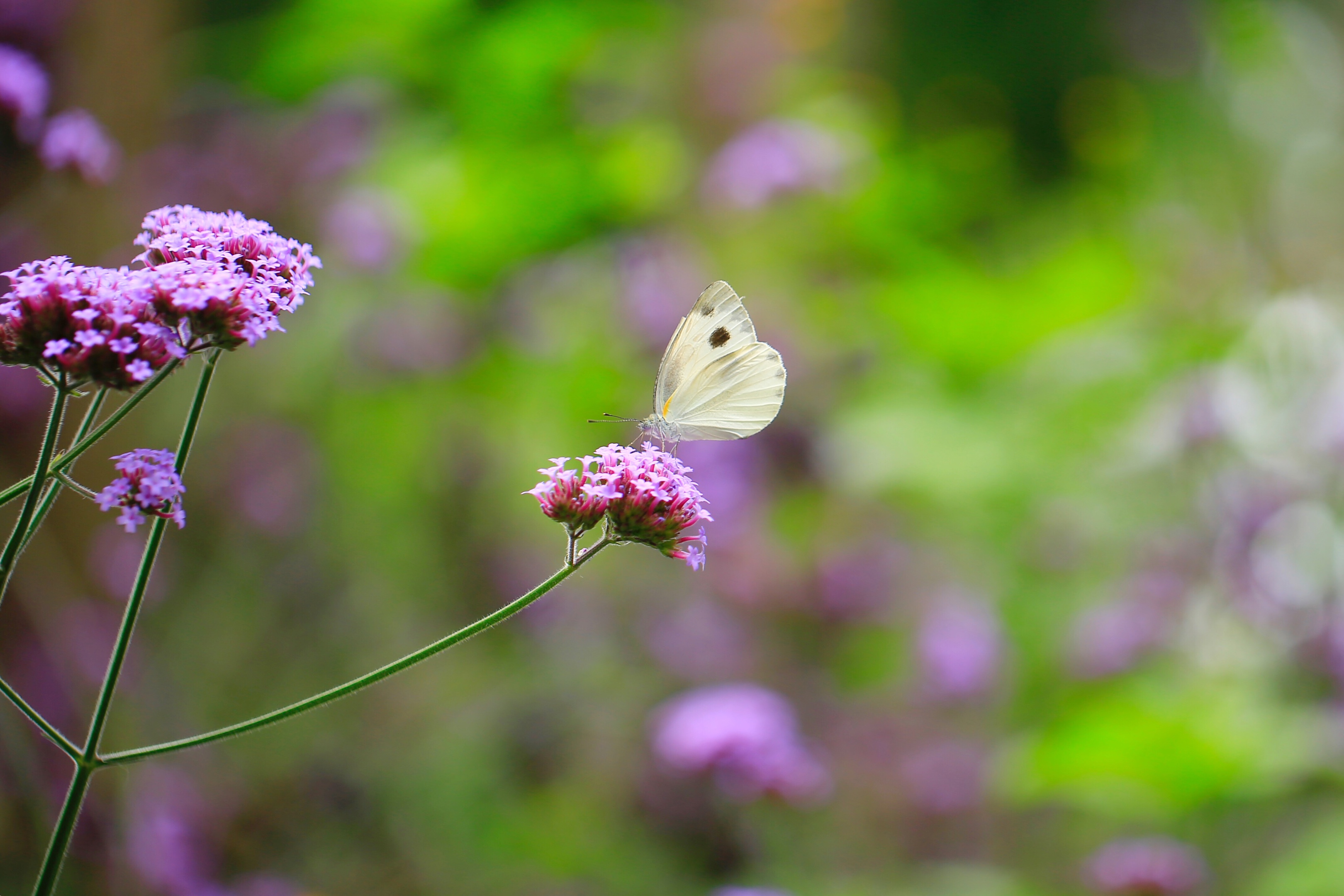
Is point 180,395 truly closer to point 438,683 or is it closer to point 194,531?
point 194,531

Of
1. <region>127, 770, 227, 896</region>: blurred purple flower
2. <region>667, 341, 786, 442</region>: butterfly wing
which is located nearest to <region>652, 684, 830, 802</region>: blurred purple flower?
<region>667, 341, 786, 442</region>: butterfly wing

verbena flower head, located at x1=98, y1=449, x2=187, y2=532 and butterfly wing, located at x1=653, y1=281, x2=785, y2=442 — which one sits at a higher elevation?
butterfly wing, located at x1=653, y1=281, x2=785, y2=442

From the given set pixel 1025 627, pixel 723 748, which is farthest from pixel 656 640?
pixel 1025 627

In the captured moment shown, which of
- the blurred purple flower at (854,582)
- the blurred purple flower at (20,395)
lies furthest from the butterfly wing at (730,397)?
the blurred purple flower at (20,395)

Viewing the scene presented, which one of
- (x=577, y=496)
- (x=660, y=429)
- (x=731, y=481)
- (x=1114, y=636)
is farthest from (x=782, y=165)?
(x=577, y=496)

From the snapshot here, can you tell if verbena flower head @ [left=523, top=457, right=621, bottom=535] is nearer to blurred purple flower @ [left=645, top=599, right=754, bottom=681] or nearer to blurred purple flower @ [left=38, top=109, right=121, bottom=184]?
blurred purple flower @ [left=38, top=109, right=121, bottom=184]

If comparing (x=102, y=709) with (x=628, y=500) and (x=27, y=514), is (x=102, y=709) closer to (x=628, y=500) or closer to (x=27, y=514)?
(x=27, y=514)
